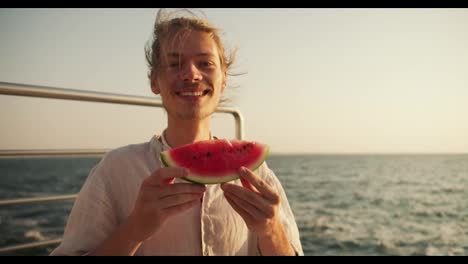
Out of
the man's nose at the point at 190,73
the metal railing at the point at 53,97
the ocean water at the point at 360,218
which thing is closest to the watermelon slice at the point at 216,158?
the man's nose at the point at 190,73

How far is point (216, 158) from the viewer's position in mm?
1482

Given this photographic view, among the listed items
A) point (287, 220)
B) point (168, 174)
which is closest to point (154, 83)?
point (168, 174)

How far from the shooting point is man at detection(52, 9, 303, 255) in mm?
1217

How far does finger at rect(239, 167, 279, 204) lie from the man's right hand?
0.13 meters

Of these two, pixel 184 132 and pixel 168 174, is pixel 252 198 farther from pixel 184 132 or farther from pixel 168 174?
pixel 184 132

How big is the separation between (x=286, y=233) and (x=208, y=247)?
31 cm

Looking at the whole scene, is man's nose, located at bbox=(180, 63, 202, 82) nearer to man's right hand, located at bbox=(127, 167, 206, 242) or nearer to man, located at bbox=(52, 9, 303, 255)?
man, located at bbox=(52, 9, 303, 255)

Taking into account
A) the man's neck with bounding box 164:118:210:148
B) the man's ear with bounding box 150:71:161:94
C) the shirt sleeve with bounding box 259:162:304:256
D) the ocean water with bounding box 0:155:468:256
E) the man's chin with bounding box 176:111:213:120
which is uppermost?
the man's ear with bounding box 150:71:161:94

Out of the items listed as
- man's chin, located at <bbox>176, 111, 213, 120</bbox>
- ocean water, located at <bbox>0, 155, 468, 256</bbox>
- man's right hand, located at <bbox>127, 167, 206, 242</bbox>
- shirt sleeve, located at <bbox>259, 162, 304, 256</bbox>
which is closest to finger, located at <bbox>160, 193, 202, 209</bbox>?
man's right hand, located at <bbox>127, 167, 206, 242</bbox>

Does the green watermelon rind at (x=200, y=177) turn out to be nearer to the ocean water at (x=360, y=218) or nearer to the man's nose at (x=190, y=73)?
the man's nose at (x=190, y=73)

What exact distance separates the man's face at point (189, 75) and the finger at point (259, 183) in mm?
422

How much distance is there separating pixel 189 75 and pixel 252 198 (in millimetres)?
534

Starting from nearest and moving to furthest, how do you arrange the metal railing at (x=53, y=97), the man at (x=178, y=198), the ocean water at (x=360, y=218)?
the man at (x=178, y=198) < the metal railing at (x=53, y=97) < the ocean water at (x=360, y=218)

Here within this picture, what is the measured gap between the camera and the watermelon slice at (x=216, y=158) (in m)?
1.36
